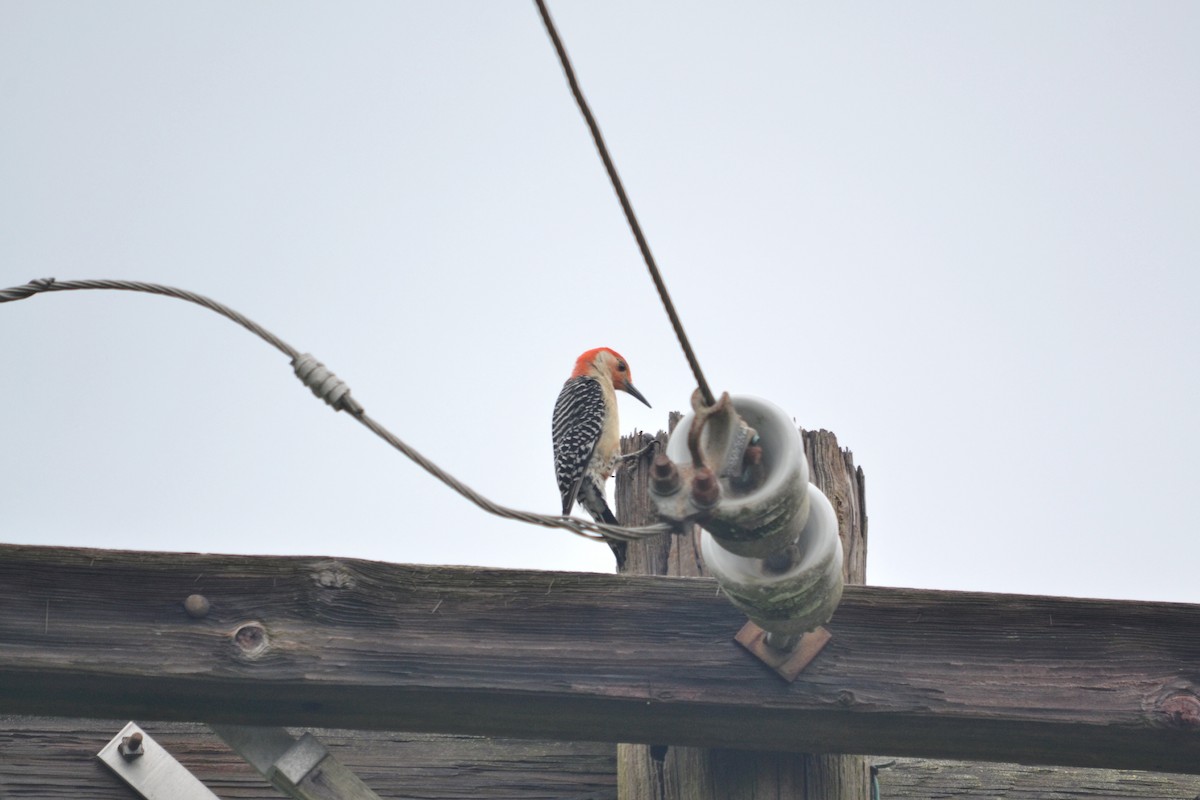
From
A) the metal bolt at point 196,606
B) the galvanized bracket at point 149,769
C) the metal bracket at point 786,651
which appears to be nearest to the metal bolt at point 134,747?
the galvanized bracket at point 149,769

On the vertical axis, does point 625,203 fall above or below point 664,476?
above

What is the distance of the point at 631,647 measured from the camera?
7.63 ft

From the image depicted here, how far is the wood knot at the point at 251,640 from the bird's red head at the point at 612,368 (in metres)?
6.14

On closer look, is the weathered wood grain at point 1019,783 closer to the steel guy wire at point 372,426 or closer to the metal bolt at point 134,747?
the steel guy wire at point 372,426

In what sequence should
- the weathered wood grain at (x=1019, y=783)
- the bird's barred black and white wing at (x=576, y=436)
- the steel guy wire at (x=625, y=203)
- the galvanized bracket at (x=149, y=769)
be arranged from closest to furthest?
the steel guy wire at (x=625, y=203) → the galvanized bracket at (x=149, y=769) → the weathered wood grain at (x=1019, y=783) → the bird's barred black and white wing at (x=576, y=436)

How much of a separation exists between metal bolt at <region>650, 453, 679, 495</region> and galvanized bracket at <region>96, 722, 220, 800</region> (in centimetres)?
144

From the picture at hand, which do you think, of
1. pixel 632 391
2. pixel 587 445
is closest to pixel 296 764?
pixel 587 445

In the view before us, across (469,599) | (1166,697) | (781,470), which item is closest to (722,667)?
(469,599)

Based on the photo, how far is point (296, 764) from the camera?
230 centimetres

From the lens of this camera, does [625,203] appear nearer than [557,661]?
Yes

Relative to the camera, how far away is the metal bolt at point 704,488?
1.76 meters

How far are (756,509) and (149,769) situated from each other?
1583 millimetres

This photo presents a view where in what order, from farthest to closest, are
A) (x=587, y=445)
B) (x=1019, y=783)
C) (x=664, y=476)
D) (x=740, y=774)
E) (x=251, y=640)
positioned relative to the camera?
(x=587, y=445) < (x=1019, y=783) < (x=740, y=774) < (x=251, y=640) < (x=664, y=476)

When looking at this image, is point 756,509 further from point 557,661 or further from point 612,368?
point 612,368
